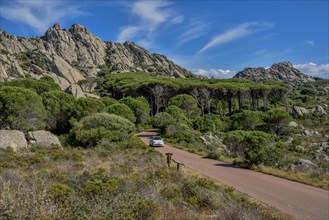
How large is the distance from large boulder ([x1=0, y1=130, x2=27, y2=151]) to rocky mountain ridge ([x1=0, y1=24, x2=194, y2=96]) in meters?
44.6

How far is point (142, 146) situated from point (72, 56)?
97.2 m

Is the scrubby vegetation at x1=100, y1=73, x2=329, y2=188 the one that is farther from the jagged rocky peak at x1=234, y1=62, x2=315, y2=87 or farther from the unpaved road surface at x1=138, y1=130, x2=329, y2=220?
the jagged rocky peak at x1=234, y1=62, x2=315, y2=87

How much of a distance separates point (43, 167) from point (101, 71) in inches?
3731

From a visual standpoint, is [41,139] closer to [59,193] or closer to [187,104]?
[59,193]

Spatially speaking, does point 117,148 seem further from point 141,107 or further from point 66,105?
point 141,107

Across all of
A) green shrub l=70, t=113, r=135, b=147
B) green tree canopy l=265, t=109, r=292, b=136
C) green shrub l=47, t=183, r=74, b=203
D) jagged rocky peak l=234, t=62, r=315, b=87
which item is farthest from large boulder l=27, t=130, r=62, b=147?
jagged rocky peak l=234, t=62, r=315, b=87

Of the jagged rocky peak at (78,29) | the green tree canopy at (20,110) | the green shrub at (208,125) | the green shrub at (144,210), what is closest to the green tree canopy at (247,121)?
the green shrub at (208,125)

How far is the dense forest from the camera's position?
21.1 ft

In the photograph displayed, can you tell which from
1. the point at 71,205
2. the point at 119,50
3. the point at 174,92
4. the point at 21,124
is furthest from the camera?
the point at 119,50

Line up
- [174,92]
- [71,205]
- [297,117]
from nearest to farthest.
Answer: [71,205], [297,117], [174,92]

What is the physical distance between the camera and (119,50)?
427 ft

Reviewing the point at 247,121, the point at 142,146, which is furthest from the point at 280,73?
the point at 142,146

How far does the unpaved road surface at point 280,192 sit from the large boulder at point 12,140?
14.8 m

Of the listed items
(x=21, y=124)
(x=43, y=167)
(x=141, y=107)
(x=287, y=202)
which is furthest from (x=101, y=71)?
(x=287, y=202)
